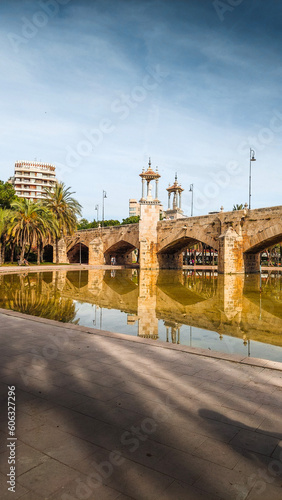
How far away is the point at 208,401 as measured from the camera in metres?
3.78

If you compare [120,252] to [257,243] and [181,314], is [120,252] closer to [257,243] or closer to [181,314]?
[257,243]

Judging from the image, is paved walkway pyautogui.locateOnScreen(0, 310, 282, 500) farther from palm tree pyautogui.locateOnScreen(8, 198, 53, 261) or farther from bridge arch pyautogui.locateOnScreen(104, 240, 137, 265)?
bridge arch pyautogui.locateOnScreen(104, 240, 137, 265)

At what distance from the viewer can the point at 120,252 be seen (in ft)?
154

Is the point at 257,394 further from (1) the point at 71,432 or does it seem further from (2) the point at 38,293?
(2) the point at 38,293

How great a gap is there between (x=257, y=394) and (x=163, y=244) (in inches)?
1175

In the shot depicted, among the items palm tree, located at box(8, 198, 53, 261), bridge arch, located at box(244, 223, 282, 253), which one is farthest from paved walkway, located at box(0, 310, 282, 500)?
palm tree, located at box(8, 198, 53, 261)

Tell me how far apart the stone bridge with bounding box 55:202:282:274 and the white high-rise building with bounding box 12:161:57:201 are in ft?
120

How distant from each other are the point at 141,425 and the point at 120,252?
4380cm

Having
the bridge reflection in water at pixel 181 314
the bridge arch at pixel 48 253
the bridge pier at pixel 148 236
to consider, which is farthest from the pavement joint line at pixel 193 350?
the bridge arch at pixel 48 253

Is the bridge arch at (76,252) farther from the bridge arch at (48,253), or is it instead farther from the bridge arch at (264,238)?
the bridge arch at (264,238)

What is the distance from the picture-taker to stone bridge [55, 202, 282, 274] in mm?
26219

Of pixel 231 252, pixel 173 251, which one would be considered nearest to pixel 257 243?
pixel 231 252

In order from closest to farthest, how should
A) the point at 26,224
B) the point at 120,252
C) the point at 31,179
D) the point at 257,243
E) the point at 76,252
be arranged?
the point at 257,243
the point at 26,224
the point at 120,252
the point at 76,252
the point at 31,179

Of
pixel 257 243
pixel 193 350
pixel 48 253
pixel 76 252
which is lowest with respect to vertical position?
pixel 193 350
